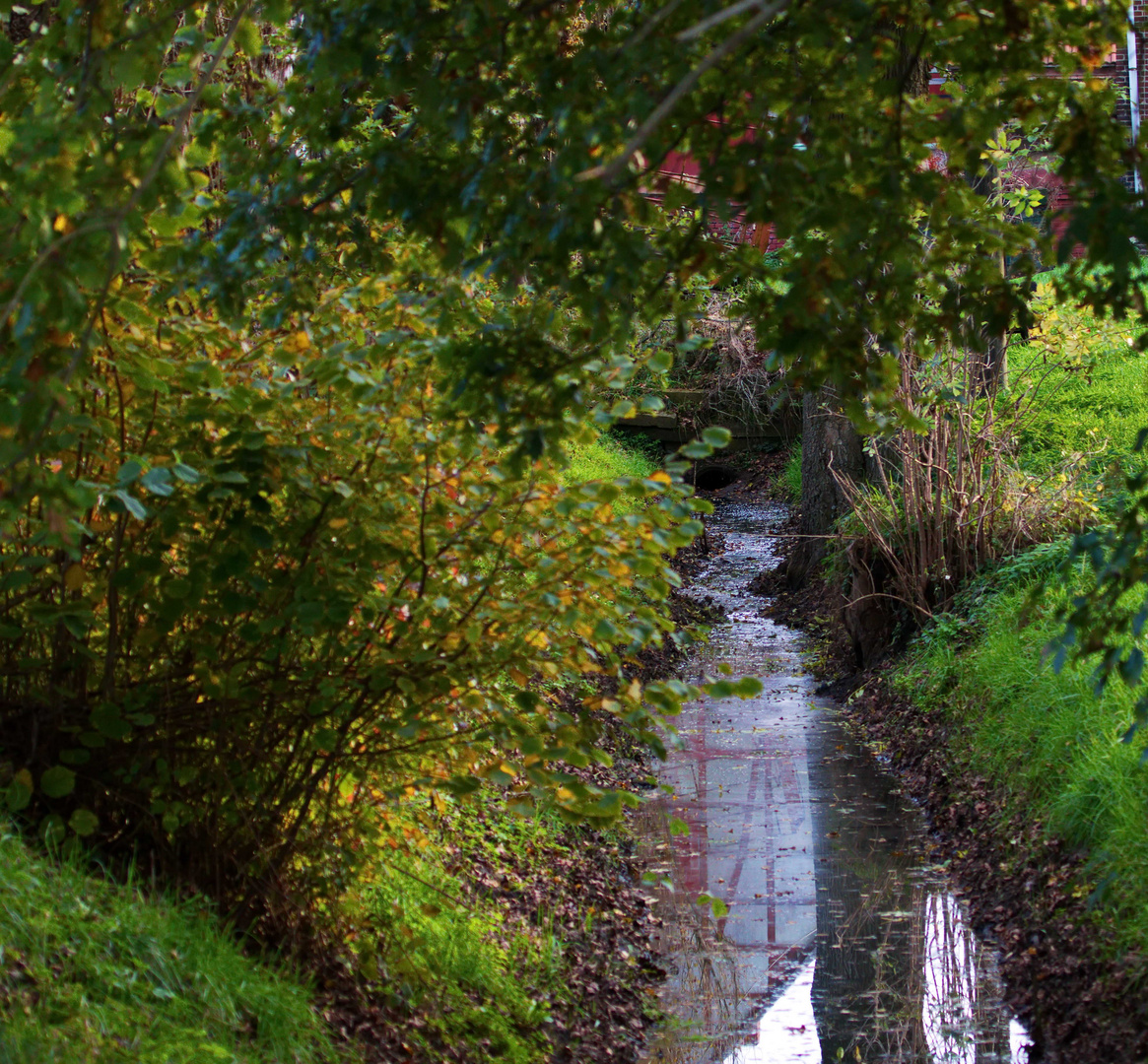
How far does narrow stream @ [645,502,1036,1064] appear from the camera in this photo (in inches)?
196

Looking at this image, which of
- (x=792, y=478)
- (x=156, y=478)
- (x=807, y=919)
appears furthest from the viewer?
(x=792, y=478)

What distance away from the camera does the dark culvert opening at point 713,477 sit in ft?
75.9

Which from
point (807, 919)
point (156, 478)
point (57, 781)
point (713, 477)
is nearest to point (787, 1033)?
point (807, 919)

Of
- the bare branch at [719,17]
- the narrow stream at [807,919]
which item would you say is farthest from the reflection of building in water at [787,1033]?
the bare branch at [719,17]

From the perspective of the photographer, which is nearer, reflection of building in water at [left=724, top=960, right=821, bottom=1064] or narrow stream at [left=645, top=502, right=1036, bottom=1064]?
reflection of building in water at [left=724, top=960, right=821, bottom=1064]

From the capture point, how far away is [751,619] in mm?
13367

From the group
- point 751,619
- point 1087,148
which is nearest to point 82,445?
point 1087,148

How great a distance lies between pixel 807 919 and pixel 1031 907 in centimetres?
112

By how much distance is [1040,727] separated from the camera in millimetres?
6766

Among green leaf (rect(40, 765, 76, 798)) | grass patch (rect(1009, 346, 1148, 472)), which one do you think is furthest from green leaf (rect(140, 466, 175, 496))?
grass patch (rect(1009, 346, 1148, 472))

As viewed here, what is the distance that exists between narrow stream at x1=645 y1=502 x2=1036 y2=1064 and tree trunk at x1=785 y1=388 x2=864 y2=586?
4389 millimetres

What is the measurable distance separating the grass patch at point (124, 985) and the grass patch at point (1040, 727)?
8.40 feet

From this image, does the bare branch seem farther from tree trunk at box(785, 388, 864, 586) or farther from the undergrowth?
tree trunk at box(785, 388, 864, 586)

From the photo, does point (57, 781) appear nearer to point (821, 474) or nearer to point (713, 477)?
point (821, 474)
